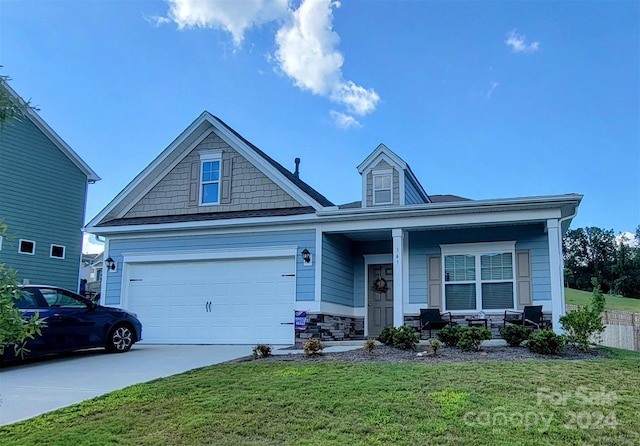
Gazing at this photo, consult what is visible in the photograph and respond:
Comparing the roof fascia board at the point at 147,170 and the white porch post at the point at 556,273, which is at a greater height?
the roof fascia board at the point at 147,170

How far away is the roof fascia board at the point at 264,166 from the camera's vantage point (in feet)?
40.5

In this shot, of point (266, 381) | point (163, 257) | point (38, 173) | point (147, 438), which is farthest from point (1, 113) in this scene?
point (38, 173)

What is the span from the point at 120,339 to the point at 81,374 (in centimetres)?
239

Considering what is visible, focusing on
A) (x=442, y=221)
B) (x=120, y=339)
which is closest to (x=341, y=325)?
(x=442, y=221)

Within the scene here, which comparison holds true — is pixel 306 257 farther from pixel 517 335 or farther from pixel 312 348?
pixel 517 335

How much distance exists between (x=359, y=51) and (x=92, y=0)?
693 centimetres

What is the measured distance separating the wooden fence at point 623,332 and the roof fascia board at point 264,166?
9341mm

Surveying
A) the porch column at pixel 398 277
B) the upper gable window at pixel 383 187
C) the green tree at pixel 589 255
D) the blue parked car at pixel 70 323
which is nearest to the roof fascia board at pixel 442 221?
the porch column at pixel 398 277

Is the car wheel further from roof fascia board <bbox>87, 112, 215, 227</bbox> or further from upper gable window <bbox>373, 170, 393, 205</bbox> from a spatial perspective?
upper gable window <bbox>373, 170, 393, 205</bbox>

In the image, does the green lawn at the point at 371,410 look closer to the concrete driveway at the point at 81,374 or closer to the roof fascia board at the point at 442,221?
the concrete driveway at the point at 81,374

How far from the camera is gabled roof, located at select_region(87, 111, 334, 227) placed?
12.7 metres

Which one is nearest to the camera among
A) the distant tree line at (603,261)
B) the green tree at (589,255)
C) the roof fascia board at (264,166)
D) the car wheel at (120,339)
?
the car wheel at (120,339)

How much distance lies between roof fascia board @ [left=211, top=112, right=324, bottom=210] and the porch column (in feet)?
6.09

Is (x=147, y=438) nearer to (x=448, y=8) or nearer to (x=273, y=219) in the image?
(x=273, y=219)
